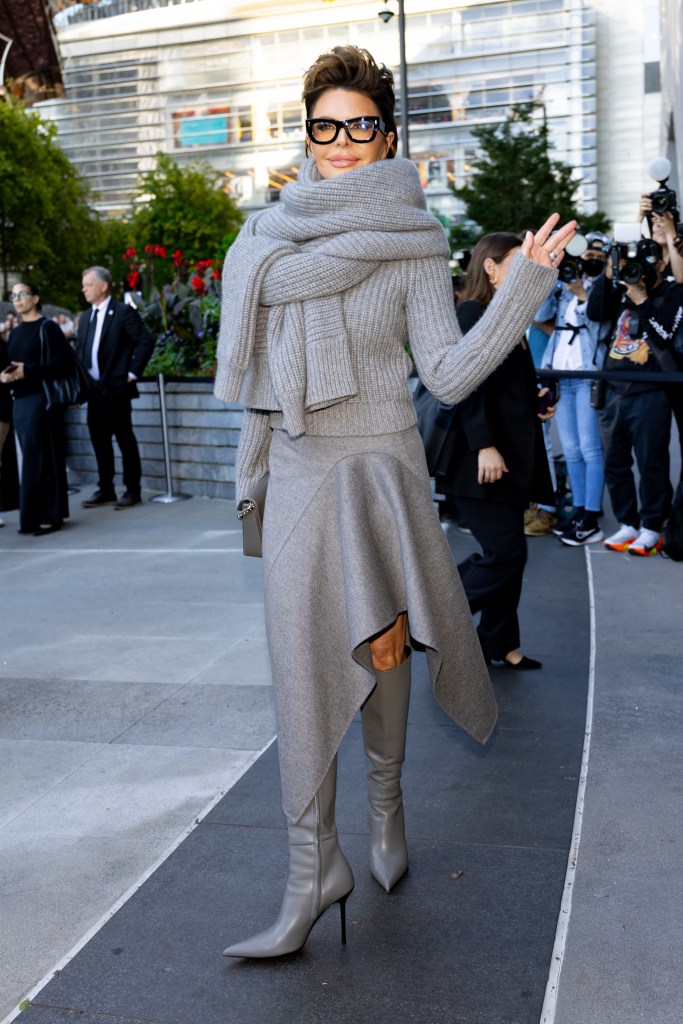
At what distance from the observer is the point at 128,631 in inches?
253

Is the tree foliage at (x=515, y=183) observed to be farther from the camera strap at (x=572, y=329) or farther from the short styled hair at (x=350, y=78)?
the short styled hair at (x=350, y=78)

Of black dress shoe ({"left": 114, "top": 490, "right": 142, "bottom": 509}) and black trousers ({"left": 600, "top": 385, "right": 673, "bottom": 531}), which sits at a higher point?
black trousers ({"left": 600, "top": 385, "right": 673, "bottom": 531})

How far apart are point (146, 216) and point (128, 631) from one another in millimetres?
73683

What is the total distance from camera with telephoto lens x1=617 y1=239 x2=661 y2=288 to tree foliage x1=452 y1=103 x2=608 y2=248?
39.2 metres

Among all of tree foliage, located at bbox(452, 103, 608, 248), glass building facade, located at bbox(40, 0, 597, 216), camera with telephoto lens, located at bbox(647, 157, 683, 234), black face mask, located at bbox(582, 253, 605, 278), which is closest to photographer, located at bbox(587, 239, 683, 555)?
camera with telephoto lens, located at bbox(647, 157, 683, 234)

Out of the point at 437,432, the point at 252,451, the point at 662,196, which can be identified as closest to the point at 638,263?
the point at 662,196

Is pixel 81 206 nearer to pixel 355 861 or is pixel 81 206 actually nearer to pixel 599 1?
pixel 355 861

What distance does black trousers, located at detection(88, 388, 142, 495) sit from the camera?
35.8 feet

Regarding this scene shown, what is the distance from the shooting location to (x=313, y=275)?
9.25 ft

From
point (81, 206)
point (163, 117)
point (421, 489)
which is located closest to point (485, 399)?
point (421, 489)

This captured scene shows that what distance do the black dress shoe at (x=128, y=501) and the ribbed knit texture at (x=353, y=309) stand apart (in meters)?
8.05

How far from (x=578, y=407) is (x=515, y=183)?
132 ft

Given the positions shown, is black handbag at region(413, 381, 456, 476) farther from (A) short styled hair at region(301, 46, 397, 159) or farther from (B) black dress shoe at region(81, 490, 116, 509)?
(B) black dress shoe at region(81, 490, 116, 509)

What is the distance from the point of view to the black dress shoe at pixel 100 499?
434 inches
